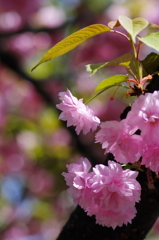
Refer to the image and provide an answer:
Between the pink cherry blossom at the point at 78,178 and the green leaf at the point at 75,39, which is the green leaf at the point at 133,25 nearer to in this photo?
the green leaf at the point at 75,39

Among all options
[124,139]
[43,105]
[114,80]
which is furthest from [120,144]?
[43,105]

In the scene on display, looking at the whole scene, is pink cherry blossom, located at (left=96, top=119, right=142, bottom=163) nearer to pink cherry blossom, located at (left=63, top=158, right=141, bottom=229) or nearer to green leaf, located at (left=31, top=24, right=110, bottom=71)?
pink cherry blossom, located at (left=63, top=158, right=141, bottom=229)

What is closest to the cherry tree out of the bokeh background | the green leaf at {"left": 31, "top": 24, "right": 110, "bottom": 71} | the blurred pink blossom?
the green leaf at {"left": 31, "top": 24, "right": 110, "bottom": 71}

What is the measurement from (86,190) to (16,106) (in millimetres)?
4462

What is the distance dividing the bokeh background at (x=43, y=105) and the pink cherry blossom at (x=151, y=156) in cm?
316

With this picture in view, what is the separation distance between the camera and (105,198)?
36.0 inches

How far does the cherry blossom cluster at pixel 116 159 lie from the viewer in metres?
0.85

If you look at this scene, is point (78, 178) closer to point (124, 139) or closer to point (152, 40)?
point (124, 139)

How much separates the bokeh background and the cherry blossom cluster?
3.11m

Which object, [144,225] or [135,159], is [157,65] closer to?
[135,159]

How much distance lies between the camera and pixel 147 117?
2.77ft

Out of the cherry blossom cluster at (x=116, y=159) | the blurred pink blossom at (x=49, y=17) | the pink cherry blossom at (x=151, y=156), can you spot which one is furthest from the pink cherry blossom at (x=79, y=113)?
the blurred pink blossom at (x=49, y=17)

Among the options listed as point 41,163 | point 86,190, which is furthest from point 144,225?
point 41,163

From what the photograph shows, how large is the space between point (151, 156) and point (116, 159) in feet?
0.23
